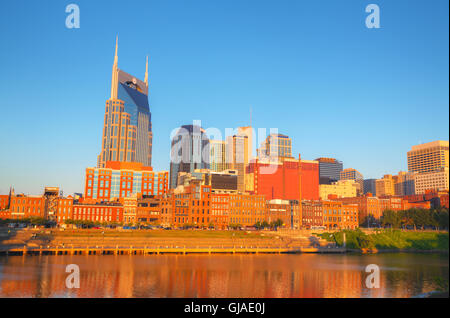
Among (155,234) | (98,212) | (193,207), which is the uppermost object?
(193,207)

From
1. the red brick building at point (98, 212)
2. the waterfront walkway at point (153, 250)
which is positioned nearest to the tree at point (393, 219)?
the waterfront walkway at point (153, 250)

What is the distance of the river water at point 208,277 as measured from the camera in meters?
60.1

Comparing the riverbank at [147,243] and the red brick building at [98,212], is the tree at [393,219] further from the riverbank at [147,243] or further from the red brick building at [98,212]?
the red brick building at [98,212]

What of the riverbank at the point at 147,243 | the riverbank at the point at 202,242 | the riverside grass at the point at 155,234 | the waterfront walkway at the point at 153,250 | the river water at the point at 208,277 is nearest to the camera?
the river water at the point at 208,277

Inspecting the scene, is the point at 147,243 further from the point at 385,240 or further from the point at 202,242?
the point at 385,240

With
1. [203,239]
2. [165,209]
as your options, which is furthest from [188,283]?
[165,209]

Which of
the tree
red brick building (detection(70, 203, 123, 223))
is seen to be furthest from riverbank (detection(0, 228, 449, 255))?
red brick building (detection(70, 203, 123, 223))

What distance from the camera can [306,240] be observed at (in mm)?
138125

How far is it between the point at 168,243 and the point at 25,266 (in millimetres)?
42559

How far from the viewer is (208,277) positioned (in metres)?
72.2

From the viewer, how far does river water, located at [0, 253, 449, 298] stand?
6012 centimetres

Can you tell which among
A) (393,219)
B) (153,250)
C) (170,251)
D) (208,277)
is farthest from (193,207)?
(208,277)

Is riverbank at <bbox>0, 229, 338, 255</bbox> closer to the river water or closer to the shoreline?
the shoreline
